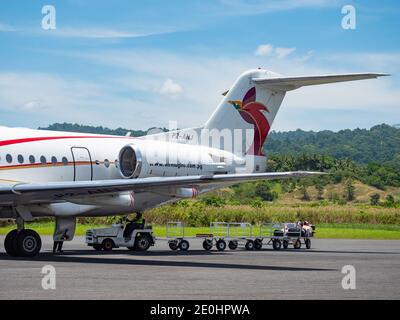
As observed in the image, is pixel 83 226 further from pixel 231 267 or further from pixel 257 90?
pixel 231 267

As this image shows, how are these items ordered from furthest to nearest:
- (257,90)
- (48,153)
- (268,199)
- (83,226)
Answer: (268,199)
(83,226)
(257,90)
(48,153)

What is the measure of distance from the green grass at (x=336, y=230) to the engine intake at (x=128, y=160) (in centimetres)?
1596

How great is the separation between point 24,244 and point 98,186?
334 cm

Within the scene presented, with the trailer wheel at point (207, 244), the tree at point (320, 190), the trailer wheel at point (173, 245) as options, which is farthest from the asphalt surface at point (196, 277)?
the tree at point (320, 190)

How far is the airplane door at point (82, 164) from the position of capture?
29.9 metres

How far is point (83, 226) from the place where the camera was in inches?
2217

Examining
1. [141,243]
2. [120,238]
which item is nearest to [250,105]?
[141,243]

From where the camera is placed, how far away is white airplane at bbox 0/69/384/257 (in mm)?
26172

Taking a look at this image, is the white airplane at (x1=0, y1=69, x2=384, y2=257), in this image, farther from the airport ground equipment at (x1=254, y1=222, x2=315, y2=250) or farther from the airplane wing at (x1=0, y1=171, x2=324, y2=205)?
the airport ground equipment at (x1=254, y1=222, x2=315, y2=250)

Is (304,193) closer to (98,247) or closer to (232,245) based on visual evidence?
(232,245)

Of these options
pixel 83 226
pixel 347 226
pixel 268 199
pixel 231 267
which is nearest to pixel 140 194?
pixel 231 267

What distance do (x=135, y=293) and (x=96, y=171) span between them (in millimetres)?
14926

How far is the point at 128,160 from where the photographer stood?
31641mm

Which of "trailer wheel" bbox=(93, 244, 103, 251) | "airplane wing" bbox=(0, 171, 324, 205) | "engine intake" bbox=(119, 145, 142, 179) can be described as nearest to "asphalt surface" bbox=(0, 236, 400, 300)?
"airplane wing" bbox=(0, 171, 324, 205)
